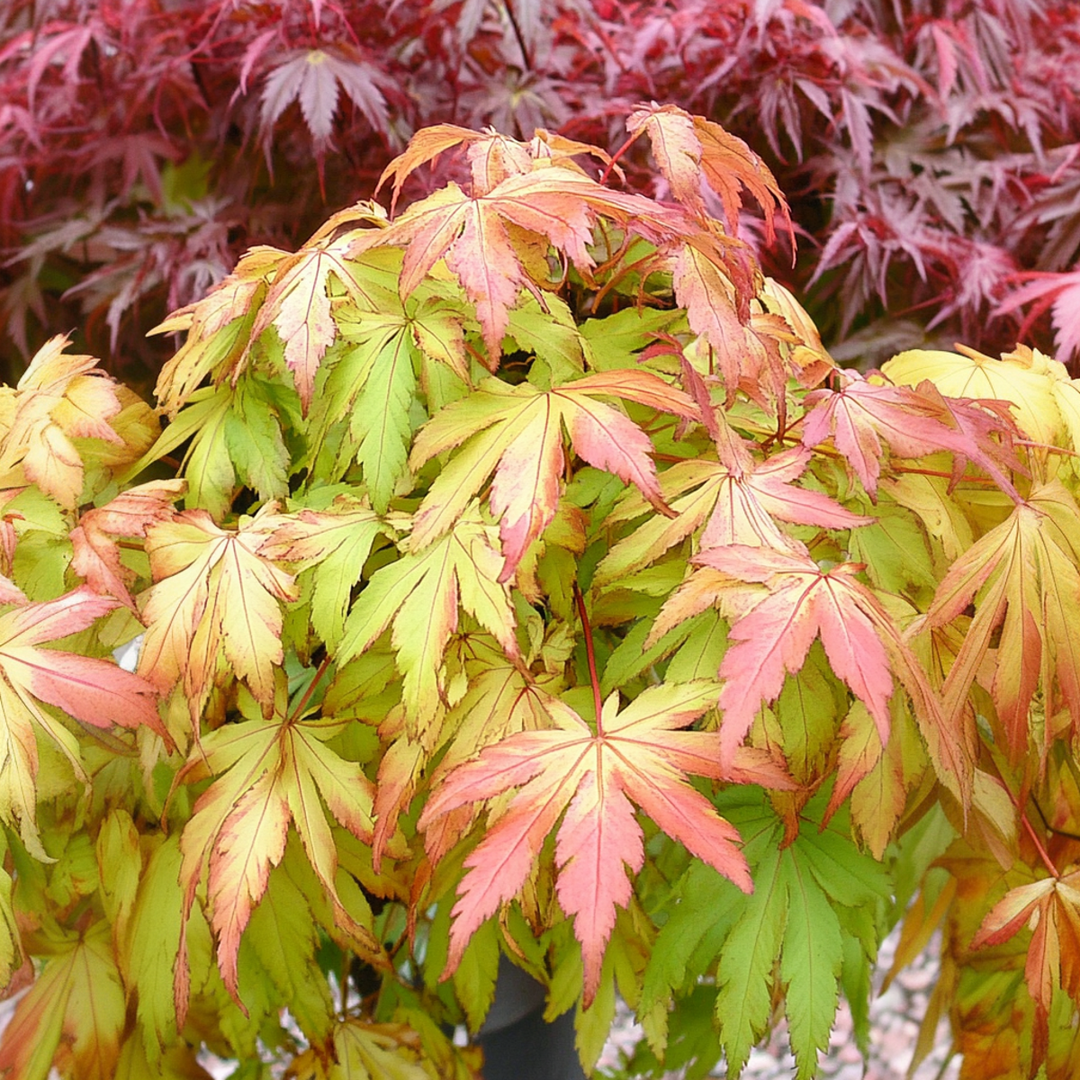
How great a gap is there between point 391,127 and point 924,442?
883mm

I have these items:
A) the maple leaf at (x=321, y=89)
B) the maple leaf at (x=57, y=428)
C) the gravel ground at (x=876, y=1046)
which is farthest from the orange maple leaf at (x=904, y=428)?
the gravel ground at (x=876, y=1046)

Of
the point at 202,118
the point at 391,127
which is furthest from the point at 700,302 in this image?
the point at 202,118

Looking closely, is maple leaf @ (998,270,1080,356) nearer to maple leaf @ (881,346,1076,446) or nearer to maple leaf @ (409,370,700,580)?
maple leaf @ (881,346,1076,446)

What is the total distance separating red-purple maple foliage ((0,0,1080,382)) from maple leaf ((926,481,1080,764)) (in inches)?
27.5

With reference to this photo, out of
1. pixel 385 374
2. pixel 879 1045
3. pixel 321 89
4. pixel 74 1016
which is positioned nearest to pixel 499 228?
pixel 385 374

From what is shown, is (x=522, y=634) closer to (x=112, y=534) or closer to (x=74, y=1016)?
(x=112, y=534)

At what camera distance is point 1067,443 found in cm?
73

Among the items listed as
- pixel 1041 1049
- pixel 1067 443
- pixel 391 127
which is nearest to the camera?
pixel 1041 1049

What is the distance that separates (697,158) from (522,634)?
31 centimetres

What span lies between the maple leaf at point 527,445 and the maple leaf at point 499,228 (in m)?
0.04

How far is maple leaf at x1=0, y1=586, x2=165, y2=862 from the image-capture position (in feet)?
1.78

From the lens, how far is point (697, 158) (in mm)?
637

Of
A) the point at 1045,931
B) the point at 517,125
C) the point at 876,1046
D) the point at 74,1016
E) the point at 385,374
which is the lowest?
the point at 876,1046

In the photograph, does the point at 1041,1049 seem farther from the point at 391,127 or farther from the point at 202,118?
the point at 202,118
